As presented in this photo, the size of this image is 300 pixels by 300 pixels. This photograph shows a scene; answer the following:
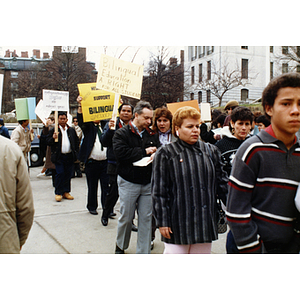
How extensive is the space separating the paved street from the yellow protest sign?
1854mm

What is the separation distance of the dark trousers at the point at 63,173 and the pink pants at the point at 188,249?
15.6ft

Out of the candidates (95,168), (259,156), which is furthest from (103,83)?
(259,156)

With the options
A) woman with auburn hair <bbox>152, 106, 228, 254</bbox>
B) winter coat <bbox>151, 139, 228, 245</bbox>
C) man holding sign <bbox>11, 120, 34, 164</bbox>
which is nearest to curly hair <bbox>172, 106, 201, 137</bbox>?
woman with auburn hair <bbox>152, 106, 228, 254</bbox>

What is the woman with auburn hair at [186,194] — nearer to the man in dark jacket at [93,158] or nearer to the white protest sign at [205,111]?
the man in dark jacket at [93,158]

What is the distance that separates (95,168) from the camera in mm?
5824

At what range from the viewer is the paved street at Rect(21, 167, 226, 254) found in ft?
13.8

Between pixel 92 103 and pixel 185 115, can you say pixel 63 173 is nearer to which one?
pixel 92 103

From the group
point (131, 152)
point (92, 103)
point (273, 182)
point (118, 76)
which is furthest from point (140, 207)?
point (92, 103)

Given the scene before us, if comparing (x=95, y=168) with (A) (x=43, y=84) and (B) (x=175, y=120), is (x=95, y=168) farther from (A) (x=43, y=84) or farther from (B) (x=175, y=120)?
(A) (x=43, y=84)

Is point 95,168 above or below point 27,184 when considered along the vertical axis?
below

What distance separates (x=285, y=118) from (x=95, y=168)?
447 centimetres

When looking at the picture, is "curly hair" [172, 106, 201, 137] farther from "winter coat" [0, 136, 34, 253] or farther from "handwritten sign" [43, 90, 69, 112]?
"handwritten sign" [43, 90, 69, 112]

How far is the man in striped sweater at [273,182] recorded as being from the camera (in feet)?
5.80

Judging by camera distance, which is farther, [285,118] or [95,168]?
[95,168]
